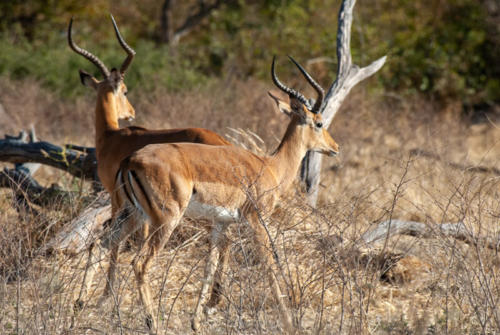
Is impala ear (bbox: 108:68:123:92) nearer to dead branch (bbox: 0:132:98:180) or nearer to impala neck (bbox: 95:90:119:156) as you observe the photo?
impala neck (bbox: 95:90:119:156)

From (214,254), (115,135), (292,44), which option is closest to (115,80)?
(115,135)

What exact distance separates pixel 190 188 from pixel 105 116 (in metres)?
1.99

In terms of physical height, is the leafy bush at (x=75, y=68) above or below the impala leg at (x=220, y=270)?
above

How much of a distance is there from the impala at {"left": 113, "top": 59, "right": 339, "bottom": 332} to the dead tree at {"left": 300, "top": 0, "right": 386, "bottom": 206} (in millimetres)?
1328

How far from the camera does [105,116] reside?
5641 millimetres

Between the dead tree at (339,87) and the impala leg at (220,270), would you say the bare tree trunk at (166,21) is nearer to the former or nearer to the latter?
the dead tree at (339,87)

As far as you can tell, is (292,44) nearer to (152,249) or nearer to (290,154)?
(290,154)

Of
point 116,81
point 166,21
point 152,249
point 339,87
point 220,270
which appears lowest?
point 220,270

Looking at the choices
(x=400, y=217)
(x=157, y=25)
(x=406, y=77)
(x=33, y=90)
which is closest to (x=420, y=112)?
(x=406, y=77)

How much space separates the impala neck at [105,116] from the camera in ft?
17.9

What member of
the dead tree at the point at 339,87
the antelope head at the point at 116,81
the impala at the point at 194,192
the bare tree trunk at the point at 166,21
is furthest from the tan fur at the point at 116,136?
the bare tree trunk at the point at 166,21

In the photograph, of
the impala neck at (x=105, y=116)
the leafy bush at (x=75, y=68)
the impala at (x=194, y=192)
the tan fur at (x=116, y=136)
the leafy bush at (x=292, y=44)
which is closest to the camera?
the impala at (x=194, y=192)

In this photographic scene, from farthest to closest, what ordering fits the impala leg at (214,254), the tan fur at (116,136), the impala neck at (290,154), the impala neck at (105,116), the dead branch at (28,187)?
the dead branch at (28,187) → the impala neck at (105,116) → the tan fur at (116,136) → the impala neck at (290,154) → the impala leg at (214,254)

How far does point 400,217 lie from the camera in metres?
6.30
